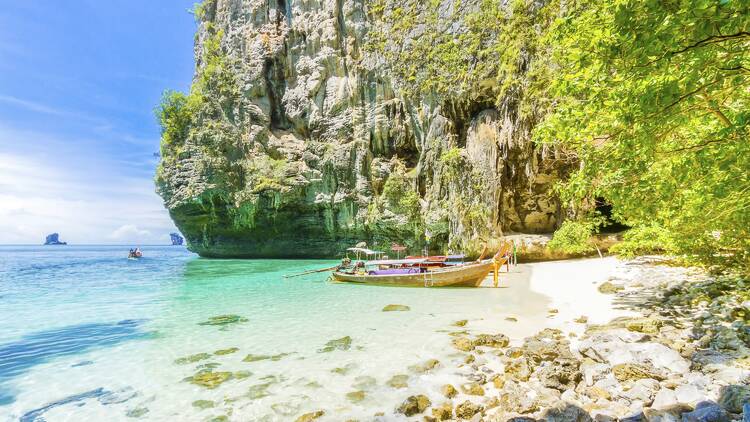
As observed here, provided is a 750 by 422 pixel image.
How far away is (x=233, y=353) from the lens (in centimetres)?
659

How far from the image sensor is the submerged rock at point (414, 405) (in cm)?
401

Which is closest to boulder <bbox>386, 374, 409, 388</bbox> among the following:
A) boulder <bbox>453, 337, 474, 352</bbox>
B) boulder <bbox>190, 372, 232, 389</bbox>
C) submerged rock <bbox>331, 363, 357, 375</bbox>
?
submerged rock <bbox>331, 363, 357, 375</bbox>

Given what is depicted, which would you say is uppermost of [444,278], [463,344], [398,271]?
[398,271]

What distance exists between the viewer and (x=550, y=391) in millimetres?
3957

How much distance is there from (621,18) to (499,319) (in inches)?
271

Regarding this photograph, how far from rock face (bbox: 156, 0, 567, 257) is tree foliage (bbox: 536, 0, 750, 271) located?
60.0 ft

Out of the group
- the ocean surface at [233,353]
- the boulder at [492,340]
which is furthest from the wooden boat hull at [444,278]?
the boulder at [492,340]

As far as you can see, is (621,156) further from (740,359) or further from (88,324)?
(88,324)

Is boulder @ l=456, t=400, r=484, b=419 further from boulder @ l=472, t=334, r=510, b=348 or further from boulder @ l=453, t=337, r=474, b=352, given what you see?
boulder @ l=472, t=334, r=510, b=348

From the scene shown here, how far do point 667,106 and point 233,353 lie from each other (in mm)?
7535

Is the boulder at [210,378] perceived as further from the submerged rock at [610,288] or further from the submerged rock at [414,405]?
the submerged rock at [610,288]

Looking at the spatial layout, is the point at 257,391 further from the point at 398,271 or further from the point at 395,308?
the point at 398,271

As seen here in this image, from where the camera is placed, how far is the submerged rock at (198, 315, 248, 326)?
8979mm

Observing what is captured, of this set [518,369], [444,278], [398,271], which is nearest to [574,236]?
[444,278]
